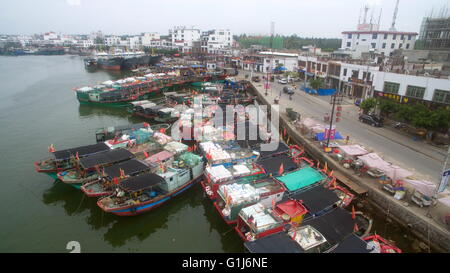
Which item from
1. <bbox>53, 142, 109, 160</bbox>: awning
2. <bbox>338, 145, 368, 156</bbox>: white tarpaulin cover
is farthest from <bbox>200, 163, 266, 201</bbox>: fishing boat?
<bbox>53, 142, 109, 160</bbox>: awning

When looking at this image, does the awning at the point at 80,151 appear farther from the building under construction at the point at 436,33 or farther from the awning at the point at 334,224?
the building under construction at the point at 436,33

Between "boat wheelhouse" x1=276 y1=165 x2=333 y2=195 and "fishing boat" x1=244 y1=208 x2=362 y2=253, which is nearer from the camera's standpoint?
"fishing boat" x1=244 y1=208 x2=362 y2=253

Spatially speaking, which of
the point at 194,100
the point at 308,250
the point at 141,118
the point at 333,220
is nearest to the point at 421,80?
the point at 333,220

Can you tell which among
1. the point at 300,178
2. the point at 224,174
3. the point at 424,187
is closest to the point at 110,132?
the point at 224,174

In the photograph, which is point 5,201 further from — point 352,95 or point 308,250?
point 352,95

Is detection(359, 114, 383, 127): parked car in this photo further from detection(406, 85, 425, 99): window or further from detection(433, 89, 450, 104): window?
detection(433, 89, 450, 104): window

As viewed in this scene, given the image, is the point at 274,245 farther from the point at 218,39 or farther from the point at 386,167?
the point at 218,39
